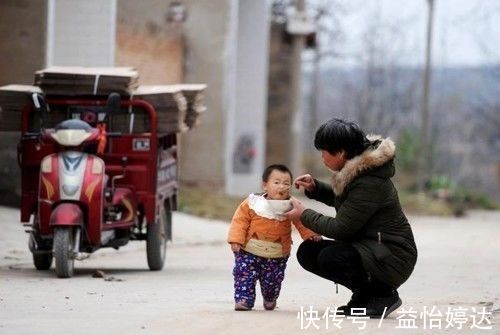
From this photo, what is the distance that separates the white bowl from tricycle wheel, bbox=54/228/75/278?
12.3 feet

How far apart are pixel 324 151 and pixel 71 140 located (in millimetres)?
4677

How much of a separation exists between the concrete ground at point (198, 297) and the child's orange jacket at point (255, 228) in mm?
531

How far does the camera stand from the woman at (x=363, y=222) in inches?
394

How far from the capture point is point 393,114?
226ft

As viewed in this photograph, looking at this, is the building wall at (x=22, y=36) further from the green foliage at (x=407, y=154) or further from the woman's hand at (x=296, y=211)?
the green foliage at (x=407, y=154)

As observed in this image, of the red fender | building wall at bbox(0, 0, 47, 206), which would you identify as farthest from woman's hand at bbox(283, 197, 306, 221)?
building wall at bbox(0, 0, 47, 206)

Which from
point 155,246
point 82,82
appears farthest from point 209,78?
point 82,82

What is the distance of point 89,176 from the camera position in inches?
558

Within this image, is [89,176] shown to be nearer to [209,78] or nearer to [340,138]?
[340,138]

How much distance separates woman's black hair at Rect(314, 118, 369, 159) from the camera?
33.0 ft

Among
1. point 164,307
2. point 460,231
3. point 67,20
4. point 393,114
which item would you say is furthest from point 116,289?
point 393,114

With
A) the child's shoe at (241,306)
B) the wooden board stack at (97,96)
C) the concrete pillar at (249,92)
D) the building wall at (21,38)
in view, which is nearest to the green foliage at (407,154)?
the concrete pillar at (249,92)

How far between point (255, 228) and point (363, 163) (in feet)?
3.40

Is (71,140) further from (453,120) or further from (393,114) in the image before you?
(453,120)
